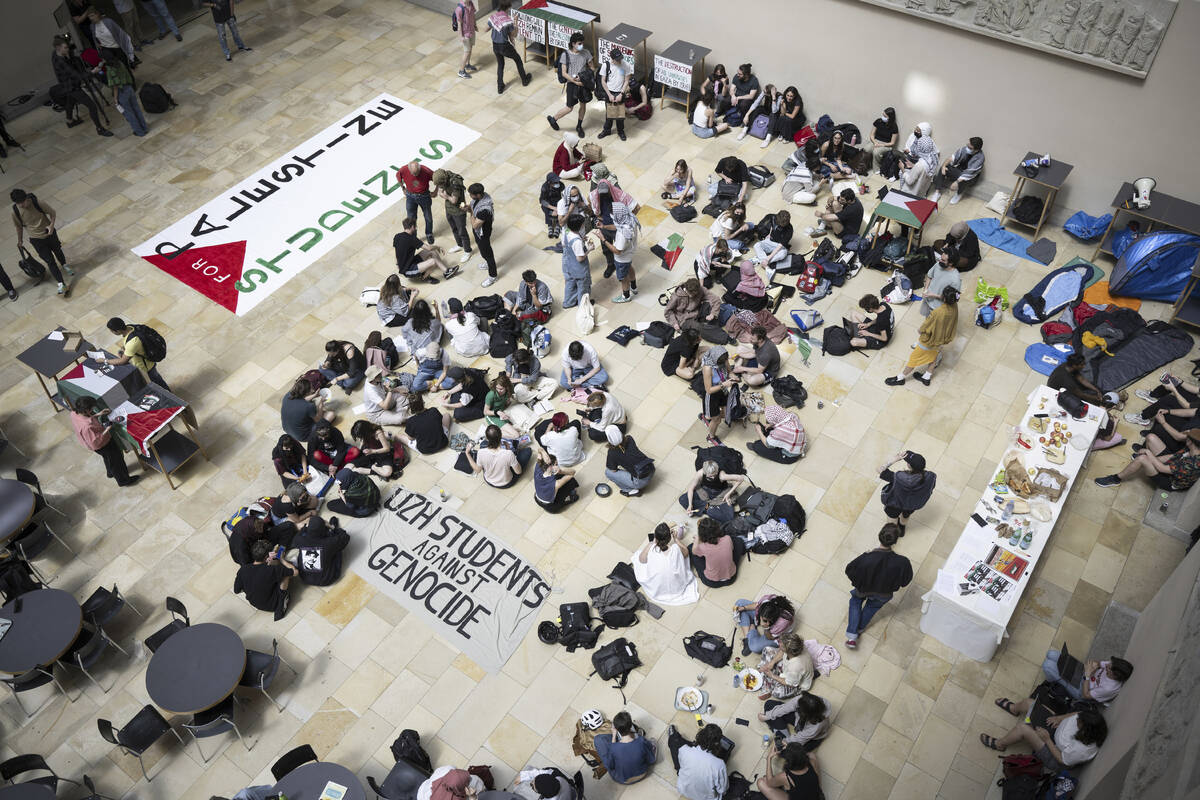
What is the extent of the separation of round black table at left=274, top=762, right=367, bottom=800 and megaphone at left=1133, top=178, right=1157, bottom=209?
1308 cm

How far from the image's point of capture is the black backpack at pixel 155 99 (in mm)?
17125

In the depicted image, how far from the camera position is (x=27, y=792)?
8.26 meters

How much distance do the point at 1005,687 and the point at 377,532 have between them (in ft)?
24.8

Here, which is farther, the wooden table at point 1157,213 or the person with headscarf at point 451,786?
the wooden table at point 1157,213

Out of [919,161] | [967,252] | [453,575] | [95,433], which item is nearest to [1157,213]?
[967,252]

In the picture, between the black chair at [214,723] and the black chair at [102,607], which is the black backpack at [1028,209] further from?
the black chair at [102,607]

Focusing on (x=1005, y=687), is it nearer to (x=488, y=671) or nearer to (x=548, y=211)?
(x=488, y=671)

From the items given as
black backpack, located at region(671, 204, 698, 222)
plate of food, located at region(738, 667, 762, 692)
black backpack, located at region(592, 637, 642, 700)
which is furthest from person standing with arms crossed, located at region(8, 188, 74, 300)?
plate of food, located at region(738, 667, 762, 692)

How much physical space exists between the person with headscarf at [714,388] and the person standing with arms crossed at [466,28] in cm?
954

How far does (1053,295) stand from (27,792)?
46.9 feet

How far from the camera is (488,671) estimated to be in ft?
31.8

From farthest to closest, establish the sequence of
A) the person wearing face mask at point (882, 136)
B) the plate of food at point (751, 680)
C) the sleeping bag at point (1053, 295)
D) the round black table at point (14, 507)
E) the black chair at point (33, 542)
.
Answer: the person wearing face mask at point (882, 136), the sleeping bag at point (1053, 295), the black chair at point (33, 542), the round black table at point (14, 507), the plate of food at point (751, 680)

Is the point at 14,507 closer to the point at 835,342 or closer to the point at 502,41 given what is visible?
the point at 835,342

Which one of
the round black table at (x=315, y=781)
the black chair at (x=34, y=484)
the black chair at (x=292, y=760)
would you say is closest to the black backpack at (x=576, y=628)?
the round black table at (x=315, y=781)
